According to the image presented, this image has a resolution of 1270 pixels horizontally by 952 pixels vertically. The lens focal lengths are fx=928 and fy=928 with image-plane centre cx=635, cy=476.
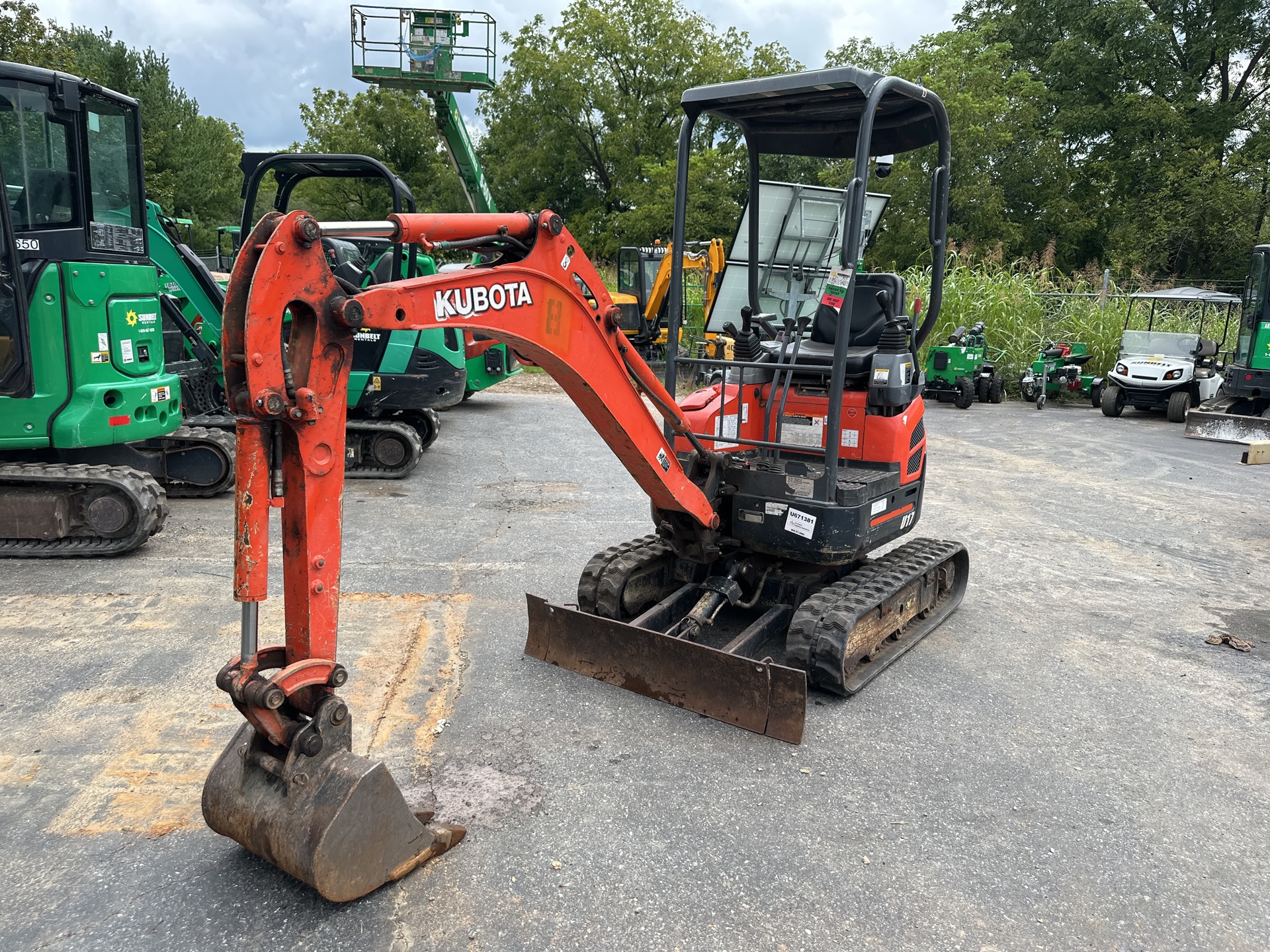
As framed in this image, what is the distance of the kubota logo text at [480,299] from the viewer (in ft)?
10.7

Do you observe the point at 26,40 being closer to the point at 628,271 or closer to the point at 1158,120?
the point at 628,271

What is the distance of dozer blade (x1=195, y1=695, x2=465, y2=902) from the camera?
287 cm

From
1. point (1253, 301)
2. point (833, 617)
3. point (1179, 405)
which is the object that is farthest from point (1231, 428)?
point (1179, 405)

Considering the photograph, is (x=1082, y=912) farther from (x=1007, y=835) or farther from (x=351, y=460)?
(x=351, y=460)

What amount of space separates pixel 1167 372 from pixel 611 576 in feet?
45.8

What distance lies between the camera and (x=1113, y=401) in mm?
15859

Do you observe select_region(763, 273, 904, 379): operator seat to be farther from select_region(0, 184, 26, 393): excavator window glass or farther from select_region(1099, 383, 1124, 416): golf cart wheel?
select_region(1099, 383, 1124, 416): golf cart wheel

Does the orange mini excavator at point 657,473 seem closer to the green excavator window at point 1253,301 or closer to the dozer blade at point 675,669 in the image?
the dozer blade at point 675,669

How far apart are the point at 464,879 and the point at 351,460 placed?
6.88 meters

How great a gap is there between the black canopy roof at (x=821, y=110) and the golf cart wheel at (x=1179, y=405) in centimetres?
1196

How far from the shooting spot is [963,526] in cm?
806

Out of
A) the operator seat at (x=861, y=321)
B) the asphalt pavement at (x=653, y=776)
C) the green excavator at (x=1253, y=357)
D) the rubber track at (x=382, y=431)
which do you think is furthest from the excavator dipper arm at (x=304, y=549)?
the green excavator at (x=1253, y=357)

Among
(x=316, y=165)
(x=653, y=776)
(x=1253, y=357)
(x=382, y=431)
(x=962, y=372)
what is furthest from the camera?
(x=962, y=372)

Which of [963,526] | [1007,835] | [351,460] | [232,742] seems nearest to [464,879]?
[232,742]
